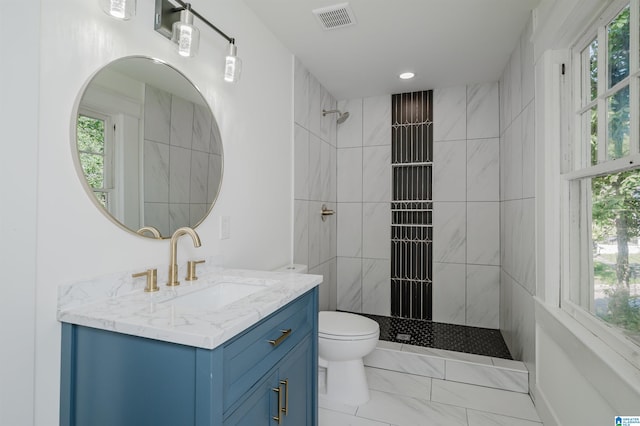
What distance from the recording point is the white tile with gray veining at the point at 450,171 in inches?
124

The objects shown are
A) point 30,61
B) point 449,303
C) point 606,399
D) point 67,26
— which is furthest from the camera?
point 449,303

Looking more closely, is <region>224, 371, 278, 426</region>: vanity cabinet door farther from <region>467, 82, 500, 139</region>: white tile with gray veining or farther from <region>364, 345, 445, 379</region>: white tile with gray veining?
<region>467, 82, 500, 139</region>: white tile with gray veining

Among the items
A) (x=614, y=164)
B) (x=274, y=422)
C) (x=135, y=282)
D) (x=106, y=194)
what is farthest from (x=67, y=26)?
(x=614, y=164)

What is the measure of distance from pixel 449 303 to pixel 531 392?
118 cm

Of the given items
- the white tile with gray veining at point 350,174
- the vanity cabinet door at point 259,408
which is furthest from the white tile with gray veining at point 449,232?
the vanity cabinet door at point 259,408

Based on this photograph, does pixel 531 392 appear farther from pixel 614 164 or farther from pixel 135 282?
pixel 135 282

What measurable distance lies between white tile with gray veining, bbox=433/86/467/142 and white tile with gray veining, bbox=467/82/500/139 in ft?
0.17

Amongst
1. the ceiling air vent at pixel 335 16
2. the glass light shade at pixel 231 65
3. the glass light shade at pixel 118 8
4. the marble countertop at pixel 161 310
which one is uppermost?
the ceiling air vent at pixel 335 16

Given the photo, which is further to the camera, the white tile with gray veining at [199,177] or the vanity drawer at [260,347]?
the white tile with gray veining at [199,177]

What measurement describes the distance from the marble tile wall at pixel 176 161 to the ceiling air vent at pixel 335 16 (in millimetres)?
959

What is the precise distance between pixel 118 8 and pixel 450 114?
2850 mm

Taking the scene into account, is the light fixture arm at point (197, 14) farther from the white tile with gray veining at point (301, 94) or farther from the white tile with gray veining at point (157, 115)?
the white tile with gray veining at point (301, 94)

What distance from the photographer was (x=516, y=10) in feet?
6.47

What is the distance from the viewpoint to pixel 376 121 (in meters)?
3.43
